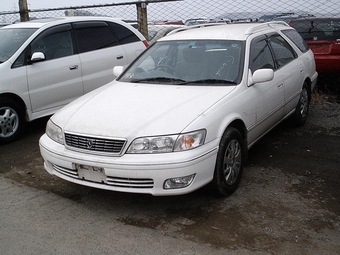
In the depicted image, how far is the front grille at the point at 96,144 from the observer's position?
12.1 ft

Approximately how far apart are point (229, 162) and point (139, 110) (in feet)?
3.30

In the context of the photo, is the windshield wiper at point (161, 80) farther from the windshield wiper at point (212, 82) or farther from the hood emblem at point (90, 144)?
Result: the hood emblem at point (90, 144)

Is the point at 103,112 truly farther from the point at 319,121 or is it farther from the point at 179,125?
the point at 319,121

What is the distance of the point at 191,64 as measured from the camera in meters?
4.84

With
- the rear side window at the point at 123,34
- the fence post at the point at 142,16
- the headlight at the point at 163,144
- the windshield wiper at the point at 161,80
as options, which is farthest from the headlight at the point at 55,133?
the fence post at the point at 142,16

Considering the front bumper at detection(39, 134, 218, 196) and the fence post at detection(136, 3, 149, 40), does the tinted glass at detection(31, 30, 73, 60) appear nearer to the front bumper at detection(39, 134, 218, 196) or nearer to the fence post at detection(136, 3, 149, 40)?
the fence post at detection(136, 3, 149, 40)

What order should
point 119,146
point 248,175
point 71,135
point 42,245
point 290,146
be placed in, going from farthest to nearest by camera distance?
point 290,146 < point 248,175 < point 71,135 < point 119,146 < point 42,245

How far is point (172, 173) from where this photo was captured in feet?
11.7

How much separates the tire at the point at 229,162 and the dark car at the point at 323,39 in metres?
4.39

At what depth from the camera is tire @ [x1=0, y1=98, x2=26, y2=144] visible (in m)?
5.88

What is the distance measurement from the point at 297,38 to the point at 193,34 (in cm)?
203

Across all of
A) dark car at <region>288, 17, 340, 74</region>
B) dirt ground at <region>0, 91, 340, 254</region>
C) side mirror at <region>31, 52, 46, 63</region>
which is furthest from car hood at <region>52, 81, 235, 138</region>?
dark car at <region>288, 17, 340, 74</region>

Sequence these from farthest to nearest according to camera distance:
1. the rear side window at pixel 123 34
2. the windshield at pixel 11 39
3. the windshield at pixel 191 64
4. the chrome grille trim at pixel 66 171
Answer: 1. the rear side window at pixel 123 34
2. the windshield at pixel 11 39
3. the windshield at pixel 191 64
4. the chrome grille trim at pixel 66 171

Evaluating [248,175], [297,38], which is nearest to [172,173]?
[248,175]
